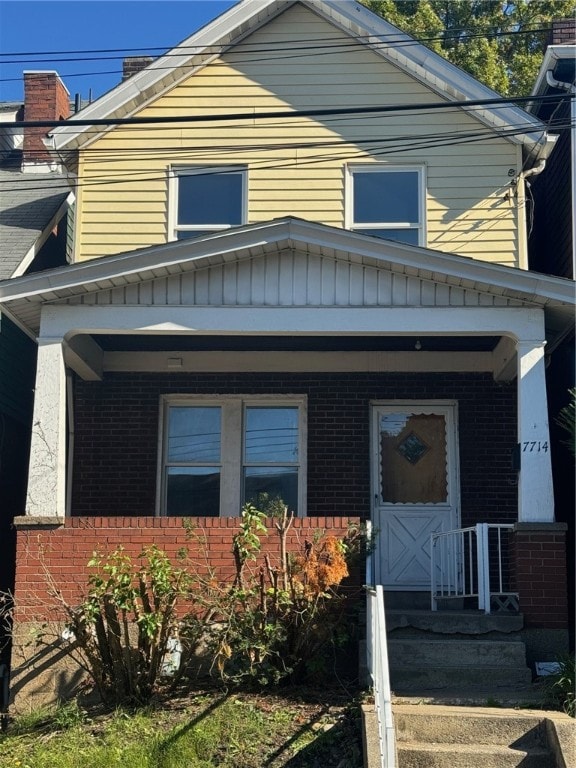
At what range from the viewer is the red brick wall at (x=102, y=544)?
9.58 metres

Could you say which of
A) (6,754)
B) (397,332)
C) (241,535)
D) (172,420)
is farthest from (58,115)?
(6,754)

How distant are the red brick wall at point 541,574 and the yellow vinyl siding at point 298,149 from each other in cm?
394

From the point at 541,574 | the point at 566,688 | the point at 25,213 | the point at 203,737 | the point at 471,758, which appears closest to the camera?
the point at 471,758

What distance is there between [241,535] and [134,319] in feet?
9.20

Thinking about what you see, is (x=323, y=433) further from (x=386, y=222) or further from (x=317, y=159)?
(x=317, y=159)

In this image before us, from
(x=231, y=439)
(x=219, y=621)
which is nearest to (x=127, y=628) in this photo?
(x=219, y=621)

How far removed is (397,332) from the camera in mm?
10367

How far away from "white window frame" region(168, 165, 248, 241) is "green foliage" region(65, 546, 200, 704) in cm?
505

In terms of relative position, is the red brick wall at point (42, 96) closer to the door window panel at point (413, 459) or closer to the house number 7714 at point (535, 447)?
the door window panel at point (413, 459)

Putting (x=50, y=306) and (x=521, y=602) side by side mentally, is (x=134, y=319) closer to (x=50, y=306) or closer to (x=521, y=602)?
(x=50, y=306)

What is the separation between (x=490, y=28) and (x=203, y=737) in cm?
1907

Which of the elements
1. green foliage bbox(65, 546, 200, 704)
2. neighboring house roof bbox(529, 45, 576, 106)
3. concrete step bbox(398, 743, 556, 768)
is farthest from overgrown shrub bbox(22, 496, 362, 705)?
neighboring house roof bbox(529, 45, 576, 106)

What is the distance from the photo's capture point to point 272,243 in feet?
33.8

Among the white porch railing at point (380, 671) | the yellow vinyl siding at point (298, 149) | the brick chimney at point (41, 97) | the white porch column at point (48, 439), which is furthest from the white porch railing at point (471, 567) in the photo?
the brick chimney at point (41, 97)
